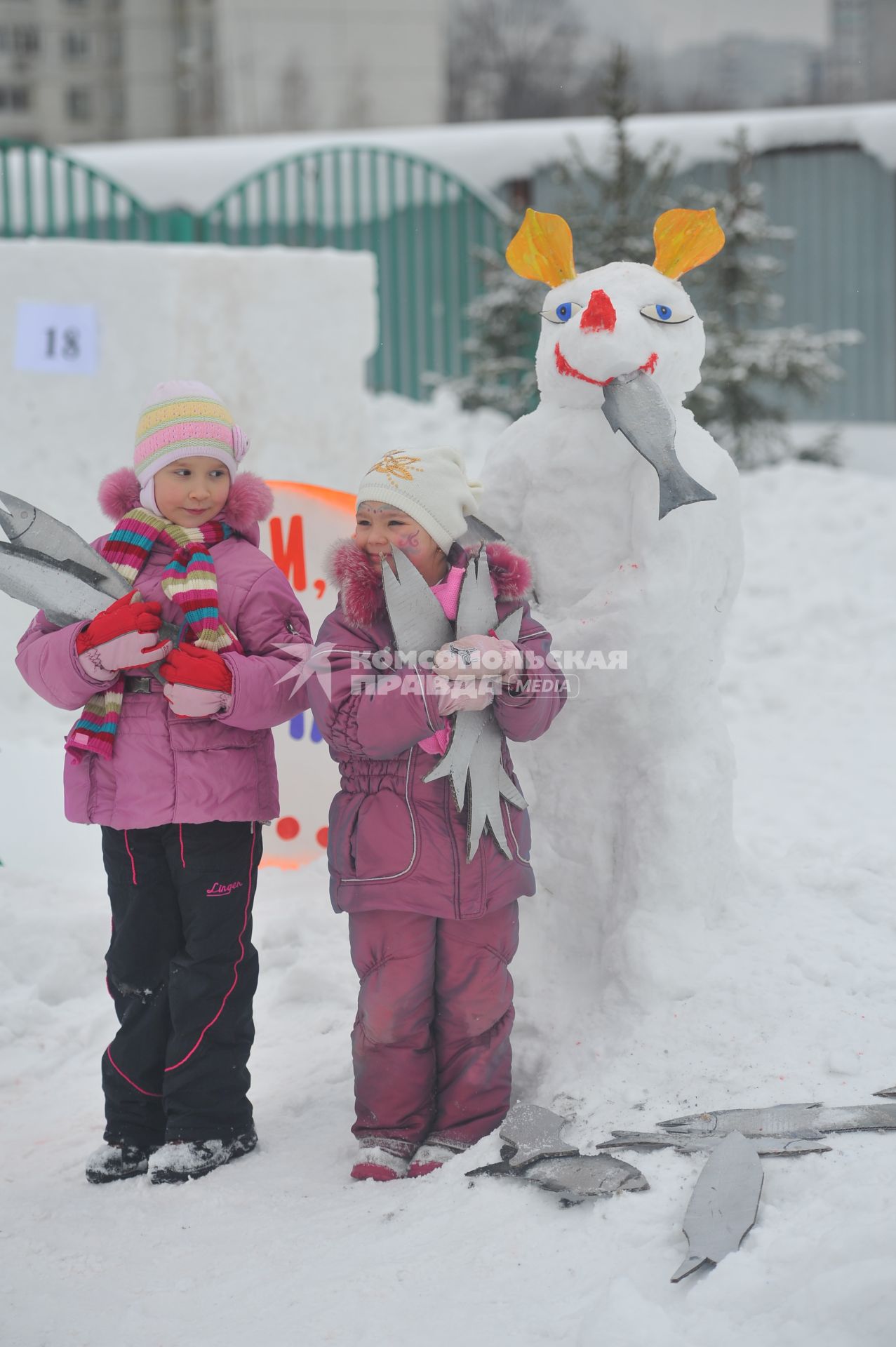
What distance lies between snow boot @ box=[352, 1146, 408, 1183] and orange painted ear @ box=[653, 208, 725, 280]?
1.87 m

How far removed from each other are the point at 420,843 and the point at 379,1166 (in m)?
0.60

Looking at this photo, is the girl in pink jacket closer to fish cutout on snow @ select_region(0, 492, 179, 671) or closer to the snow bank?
fish cutout on snow @ select_region(0, 492, 179, 671)

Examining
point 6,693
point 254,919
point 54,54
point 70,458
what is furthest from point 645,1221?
point 54,54

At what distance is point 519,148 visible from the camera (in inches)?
367

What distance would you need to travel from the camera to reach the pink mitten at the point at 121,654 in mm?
2258

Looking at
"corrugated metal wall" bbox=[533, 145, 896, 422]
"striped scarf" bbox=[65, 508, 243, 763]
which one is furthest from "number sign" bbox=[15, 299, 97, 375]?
"corrugated metal wall" bbox=[533, 145, 896, 422]

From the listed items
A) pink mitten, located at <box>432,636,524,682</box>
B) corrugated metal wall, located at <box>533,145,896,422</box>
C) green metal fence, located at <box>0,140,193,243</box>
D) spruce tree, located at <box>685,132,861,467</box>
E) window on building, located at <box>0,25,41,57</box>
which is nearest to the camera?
pink mitten, located at <box>432,636,524,682</box>

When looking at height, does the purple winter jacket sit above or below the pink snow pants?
above

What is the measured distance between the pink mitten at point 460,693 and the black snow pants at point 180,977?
0.50m

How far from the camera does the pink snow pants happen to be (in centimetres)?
236

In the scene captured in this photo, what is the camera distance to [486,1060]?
240 cm

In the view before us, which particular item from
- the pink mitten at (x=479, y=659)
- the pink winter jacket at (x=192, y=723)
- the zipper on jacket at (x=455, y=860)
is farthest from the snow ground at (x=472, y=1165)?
the pink mitten at (x=479, y=659)

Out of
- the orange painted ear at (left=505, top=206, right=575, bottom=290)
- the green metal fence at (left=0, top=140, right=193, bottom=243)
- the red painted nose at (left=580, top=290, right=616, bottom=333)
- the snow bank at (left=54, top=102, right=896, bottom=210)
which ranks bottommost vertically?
the red painted nose at (left=580, top=290, right=616, bottom=333)

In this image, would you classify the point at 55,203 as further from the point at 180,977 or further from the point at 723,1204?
the point at 723,1204
